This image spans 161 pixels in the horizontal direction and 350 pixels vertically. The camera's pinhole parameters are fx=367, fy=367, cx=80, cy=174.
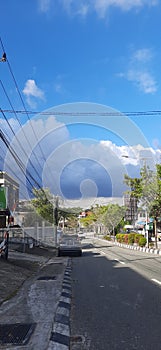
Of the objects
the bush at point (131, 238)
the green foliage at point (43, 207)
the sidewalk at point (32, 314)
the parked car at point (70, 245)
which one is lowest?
the bush at point (131, 238)

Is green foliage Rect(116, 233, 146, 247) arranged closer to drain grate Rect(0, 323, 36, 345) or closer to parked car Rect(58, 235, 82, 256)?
parked car Rect(58, 235, 82, 256)

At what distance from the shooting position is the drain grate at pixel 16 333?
197 inches

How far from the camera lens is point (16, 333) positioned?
5.38 metres

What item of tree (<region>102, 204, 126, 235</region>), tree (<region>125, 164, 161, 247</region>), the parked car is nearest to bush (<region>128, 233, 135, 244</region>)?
tree (<region>125, 164, 161, 247</region>)

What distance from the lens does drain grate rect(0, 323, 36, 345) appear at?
16.4 feet

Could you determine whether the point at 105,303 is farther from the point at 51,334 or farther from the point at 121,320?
the point at 51,334

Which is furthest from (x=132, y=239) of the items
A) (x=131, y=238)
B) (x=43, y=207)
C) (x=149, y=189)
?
(x=149, y=189)

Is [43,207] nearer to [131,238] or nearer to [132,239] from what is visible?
[131,238]

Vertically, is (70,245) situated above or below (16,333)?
below

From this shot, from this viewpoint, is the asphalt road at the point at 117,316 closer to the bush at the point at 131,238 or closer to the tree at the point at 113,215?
the bush at the point at 131,238

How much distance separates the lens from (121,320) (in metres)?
6.14

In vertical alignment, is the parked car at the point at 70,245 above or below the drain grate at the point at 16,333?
below

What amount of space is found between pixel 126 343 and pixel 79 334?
0.84 m

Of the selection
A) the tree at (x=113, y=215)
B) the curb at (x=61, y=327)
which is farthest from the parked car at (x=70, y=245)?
the tree at (x=113, y=215)
